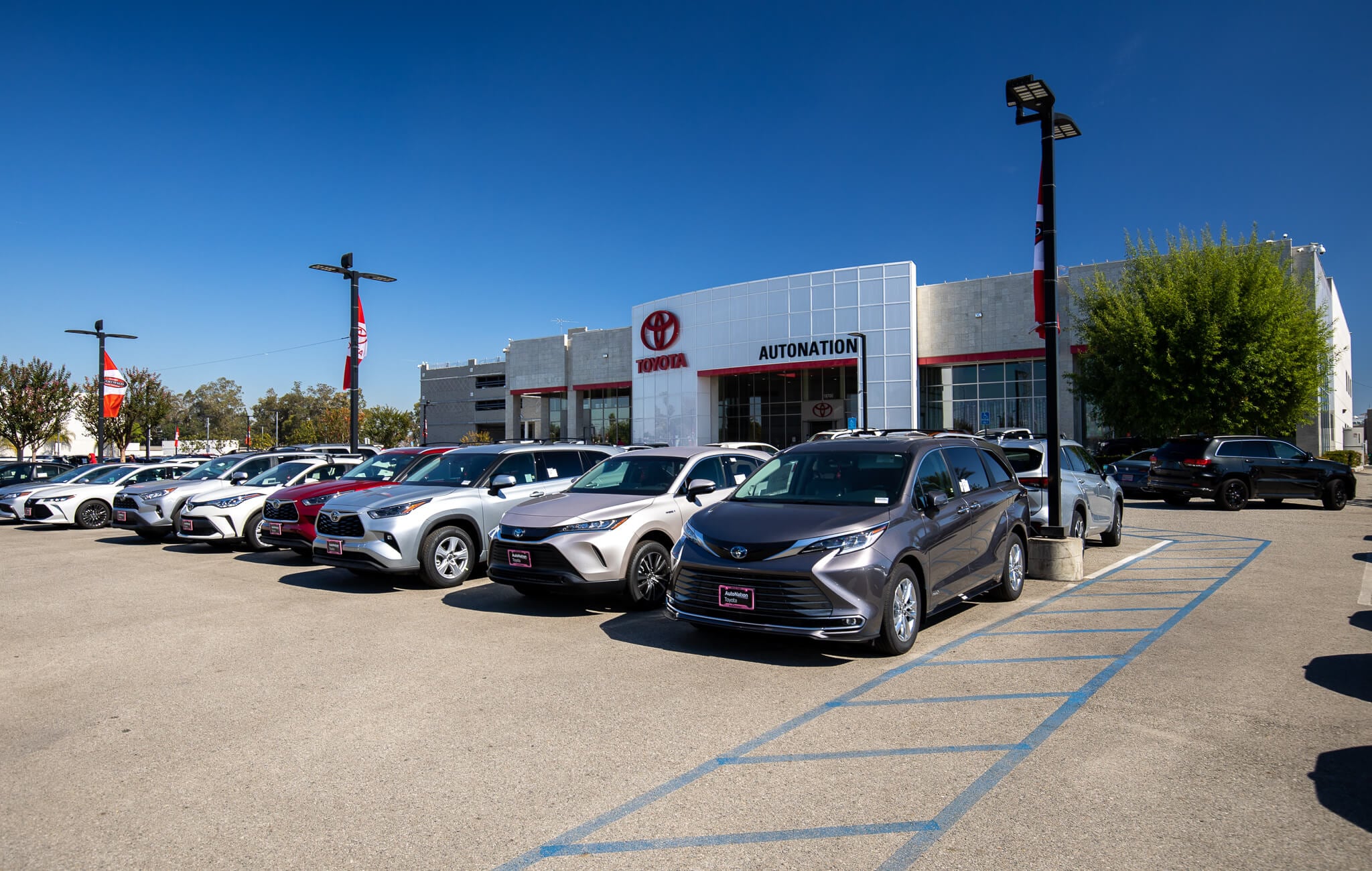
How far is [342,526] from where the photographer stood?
10.1 meters

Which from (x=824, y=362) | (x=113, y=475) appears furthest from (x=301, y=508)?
(x=824, y=362)

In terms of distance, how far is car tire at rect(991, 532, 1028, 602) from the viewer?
868 centimetres

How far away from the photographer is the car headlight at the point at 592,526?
827cm


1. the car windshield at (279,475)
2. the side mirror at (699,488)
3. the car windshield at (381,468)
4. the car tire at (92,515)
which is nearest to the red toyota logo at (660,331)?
the car tire at (92,515)

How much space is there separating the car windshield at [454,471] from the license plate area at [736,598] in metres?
5.34

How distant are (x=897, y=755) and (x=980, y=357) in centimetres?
3674

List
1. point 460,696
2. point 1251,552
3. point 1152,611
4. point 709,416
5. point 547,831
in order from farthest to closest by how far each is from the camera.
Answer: point 709,416 → point 1251,552 → point 1152,611 → point 460,696 → point 547,831

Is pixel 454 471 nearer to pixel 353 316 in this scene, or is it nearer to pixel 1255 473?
pixel 353 316

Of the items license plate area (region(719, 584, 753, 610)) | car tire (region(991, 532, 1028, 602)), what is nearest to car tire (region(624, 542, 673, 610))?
license plate area (region(719, 584, 753, 610))

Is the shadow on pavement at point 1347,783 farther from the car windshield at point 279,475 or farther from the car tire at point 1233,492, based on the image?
the car tire at point 1233,492

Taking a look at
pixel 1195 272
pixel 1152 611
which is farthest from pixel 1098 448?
pixel 1152 611

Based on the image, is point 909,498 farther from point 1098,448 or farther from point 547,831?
point 1098,448

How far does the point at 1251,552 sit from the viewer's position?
40.9ft

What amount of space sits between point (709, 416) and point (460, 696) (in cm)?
4295
